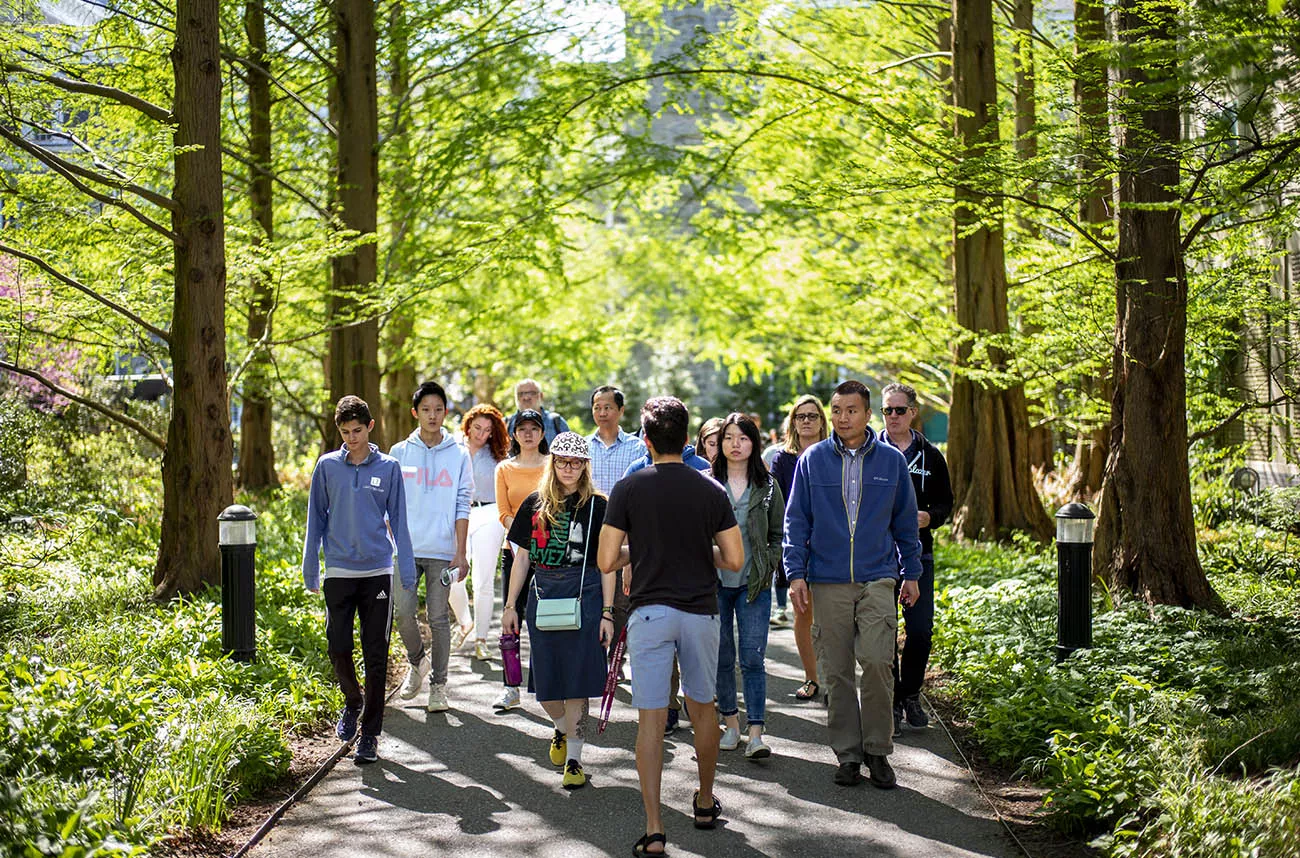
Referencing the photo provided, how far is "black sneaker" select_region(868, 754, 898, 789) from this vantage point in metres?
6.84

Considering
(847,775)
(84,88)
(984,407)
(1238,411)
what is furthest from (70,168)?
(1238,411)

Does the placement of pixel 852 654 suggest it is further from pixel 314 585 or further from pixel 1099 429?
pixel 1099 429

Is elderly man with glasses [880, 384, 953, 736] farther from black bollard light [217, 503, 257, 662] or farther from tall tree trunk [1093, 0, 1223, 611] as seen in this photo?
black bollard light [217, 503, 257, 662]

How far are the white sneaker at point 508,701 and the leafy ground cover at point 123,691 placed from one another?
3.79 feet

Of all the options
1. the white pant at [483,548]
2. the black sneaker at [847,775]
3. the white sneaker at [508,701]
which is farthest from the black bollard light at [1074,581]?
the white pant at [483,548]

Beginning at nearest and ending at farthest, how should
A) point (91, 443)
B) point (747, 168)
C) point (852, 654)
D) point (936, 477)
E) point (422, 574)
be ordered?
1. point (852, 654)
2. point (936, 477)
3. point (422, 574)
4. point (91, 443)
5. point (747, 168)

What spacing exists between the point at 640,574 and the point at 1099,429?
11570 millimetres

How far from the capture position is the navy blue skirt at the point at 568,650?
7043 millimetres

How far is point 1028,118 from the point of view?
14586 mm

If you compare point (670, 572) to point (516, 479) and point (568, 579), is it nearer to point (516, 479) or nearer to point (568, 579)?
point (568, 579)

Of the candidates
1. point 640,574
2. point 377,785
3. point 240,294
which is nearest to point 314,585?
point 377,785

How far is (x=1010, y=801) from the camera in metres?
6.58

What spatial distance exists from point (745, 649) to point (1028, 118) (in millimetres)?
9111

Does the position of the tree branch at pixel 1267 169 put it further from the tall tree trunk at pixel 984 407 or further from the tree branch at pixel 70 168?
the tree branch at pixel 70 168
